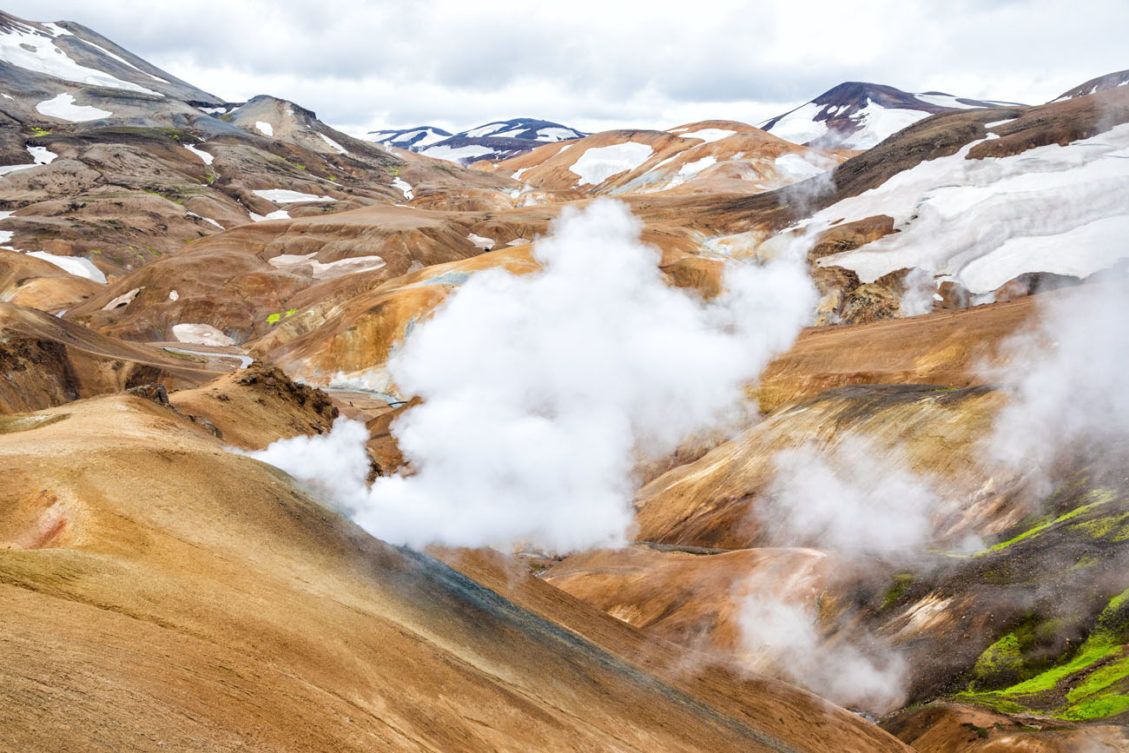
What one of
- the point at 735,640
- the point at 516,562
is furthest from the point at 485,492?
the point at 735,640

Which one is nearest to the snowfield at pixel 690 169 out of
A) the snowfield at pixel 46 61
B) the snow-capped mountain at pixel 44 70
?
the snow-capped mountain at pixel 44 70

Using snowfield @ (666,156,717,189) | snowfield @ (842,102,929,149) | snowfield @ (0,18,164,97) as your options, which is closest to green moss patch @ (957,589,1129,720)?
snowfield @ (666,156,717,189)

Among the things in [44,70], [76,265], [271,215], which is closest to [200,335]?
[76,265]

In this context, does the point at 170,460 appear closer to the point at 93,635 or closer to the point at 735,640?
the point at 93,635

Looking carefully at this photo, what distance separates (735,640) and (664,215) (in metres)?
77.8

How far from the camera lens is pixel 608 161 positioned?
17500cm

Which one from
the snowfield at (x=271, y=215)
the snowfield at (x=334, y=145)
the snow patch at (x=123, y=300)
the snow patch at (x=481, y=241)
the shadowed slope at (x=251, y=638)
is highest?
the snowfield at (x=334, y=145)

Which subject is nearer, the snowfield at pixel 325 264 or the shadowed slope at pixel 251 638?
the shadowed slope at pixel 251 638

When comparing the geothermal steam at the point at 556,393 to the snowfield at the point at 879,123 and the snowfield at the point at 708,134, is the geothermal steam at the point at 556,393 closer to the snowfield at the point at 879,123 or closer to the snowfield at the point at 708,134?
the snowfield at the point at 708,134

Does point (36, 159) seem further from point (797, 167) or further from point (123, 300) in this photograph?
point (797, 167)

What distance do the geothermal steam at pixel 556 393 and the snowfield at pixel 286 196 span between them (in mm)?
80998

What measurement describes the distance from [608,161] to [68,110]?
102962 mm

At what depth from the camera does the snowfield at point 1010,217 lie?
54.2 metres

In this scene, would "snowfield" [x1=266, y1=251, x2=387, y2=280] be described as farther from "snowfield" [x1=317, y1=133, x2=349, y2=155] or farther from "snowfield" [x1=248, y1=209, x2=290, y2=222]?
"snowfield" [x1=317, y1=133, x2=349, y2=155]
